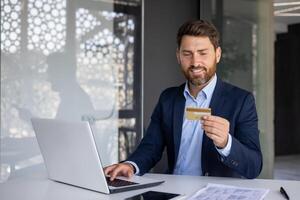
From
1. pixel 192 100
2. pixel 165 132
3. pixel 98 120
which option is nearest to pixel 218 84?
pixel 192 100

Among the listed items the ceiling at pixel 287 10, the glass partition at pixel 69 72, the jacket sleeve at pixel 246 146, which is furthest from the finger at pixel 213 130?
the ceiling at pixel 287 10

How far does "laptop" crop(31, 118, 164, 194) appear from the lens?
158 cm

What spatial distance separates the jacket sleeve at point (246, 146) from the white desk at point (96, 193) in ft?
0.18

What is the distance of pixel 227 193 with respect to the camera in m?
1.62

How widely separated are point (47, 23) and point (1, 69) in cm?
53

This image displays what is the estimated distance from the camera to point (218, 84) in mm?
2178

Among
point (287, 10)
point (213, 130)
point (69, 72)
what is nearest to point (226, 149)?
point (213, 130)

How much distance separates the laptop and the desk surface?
1.1 inches

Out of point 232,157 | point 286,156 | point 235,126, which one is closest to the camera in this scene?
point 232,157

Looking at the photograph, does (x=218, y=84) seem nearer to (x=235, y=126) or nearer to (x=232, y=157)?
(x=235, y=126)

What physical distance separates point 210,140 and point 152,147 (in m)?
0.36

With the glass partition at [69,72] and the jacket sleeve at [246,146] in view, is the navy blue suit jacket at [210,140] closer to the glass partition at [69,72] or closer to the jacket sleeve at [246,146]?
the jacket sleeve at [246,146]

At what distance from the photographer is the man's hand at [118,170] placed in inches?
75.0

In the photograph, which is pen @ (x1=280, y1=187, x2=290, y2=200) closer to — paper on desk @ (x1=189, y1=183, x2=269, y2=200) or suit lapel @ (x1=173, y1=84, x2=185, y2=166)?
paper on desk @ (x1=189, y1=183, x2=269, y2=200)
